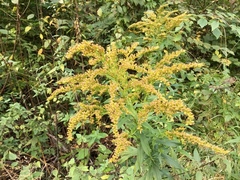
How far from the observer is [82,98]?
2797mm

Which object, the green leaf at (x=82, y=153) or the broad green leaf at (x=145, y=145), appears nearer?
the broad green leaf at (x=145, y=145)

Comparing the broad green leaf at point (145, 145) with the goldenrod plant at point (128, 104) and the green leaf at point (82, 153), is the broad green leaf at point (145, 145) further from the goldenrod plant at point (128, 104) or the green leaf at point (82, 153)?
the green leaf at point (82, 153)

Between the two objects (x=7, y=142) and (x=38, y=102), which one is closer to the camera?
(x=7, y=142)

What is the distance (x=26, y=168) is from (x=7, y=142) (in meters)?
0.40

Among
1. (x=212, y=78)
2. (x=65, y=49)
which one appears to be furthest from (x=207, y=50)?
(x=65, y=49)

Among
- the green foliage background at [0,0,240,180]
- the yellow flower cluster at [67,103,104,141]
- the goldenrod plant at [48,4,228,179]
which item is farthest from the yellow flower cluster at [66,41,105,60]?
the green foliage background at [0,0,240,180]

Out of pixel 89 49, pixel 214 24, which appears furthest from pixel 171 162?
pixel 214 24

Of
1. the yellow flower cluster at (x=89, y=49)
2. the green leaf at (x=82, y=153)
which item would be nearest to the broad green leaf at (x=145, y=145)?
the yellow flower cluster at (x=89, y=49)

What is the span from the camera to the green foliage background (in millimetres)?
2475

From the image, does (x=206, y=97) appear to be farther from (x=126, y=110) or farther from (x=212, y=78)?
(x=126, y=110)

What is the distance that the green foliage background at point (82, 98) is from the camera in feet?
8.12

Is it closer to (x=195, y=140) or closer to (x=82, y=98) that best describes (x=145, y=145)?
(x=195, y=140)

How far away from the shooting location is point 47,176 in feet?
8.82

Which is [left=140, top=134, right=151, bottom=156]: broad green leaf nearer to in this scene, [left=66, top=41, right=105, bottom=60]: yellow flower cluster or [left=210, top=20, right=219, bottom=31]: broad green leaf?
[left=66, top=41, right=105, bottom=60]: yellow flower cluster
